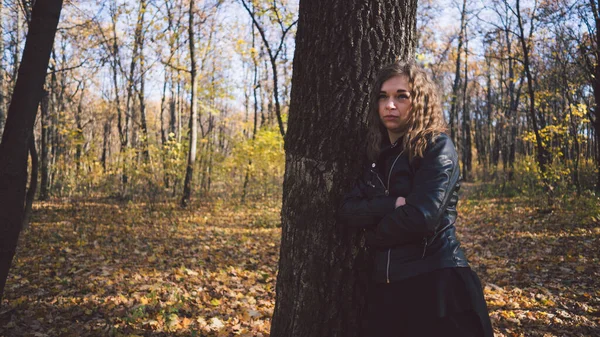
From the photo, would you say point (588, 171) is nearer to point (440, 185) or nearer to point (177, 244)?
point (177, 244)

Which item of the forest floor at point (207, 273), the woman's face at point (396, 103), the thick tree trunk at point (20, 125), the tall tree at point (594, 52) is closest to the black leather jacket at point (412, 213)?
the woman's face at point (396, 103)

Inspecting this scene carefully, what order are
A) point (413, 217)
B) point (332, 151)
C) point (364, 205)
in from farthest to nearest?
point (332, 151) < point (364, 205) < point (413, 217)

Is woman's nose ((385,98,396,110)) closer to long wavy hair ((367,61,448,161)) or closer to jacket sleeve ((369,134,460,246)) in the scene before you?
long wavy hair ((367,61,448,161))

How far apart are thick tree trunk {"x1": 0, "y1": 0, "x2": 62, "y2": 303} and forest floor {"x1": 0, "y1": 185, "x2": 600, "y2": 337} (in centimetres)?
111

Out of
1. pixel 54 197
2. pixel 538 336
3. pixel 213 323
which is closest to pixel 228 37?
pixel 54 197

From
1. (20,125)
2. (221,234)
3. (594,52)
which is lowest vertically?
(221,234)

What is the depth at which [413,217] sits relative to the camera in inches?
65.1

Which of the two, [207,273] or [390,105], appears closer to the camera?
[390,105]

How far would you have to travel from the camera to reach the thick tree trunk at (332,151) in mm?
2111

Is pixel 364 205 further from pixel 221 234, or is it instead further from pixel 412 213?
pixel 221 234

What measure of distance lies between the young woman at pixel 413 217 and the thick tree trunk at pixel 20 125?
124 inches

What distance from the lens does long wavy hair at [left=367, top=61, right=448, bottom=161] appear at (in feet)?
6.33

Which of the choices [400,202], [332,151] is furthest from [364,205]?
[332,151]

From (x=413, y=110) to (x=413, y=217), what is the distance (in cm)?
65
